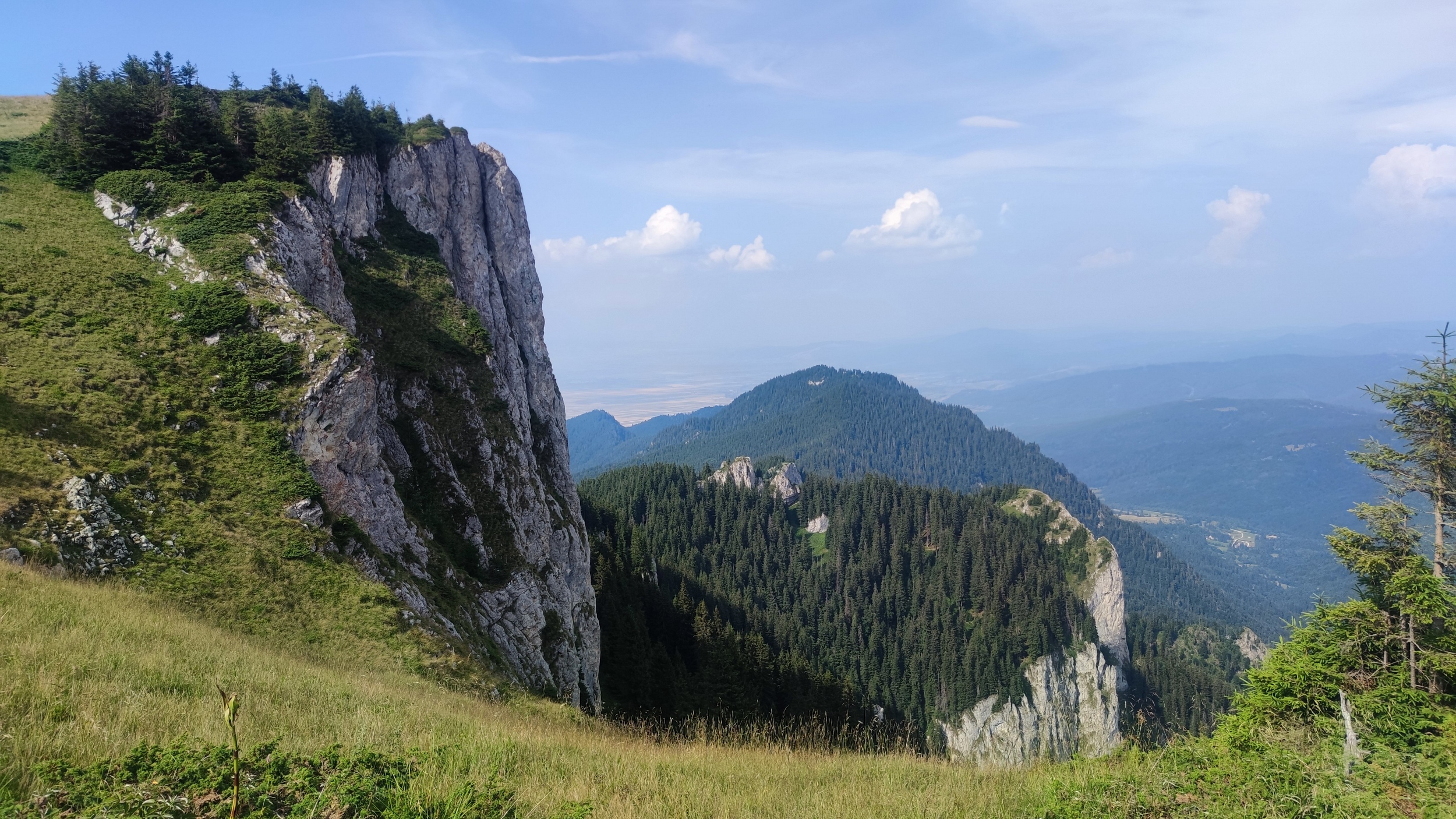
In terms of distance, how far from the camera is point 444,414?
107 ft

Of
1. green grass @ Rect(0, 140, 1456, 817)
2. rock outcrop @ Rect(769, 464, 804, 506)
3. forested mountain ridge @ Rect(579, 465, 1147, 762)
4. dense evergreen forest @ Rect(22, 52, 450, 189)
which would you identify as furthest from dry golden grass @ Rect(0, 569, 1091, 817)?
rock outcrop @ Rect(769, 464, 804, 506)

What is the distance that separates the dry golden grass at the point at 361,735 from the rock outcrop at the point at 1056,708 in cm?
11060

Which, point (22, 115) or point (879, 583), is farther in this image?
point (879, 583)

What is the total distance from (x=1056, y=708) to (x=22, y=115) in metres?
146

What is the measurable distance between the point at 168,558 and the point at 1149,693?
15833 cm

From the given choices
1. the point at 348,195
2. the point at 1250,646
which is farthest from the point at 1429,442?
the point at 1250,646

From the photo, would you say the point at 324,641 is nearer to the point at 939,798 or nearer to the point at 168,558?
the point at 168,558

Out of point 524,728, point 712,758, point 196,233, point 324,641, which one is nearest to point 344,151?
point 196,233

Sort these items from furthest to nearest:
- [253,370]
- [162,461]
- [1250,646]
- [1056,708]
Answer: [1250,646], [1056,708], [253,370], [162,461]

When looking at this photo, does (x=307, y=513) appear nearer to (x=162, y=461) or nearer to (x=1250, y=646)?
(x=162, y=461)

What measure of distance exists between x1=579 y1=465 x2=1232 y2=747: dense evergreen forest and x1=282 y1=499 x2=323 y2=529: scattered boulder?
1539 inches

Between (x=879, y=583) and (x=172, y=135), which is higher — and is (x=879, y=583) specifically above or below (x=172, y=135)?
below

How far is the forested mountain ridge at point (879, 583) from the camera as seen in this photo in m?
95.5

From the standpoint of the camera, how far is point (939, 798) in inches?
319
